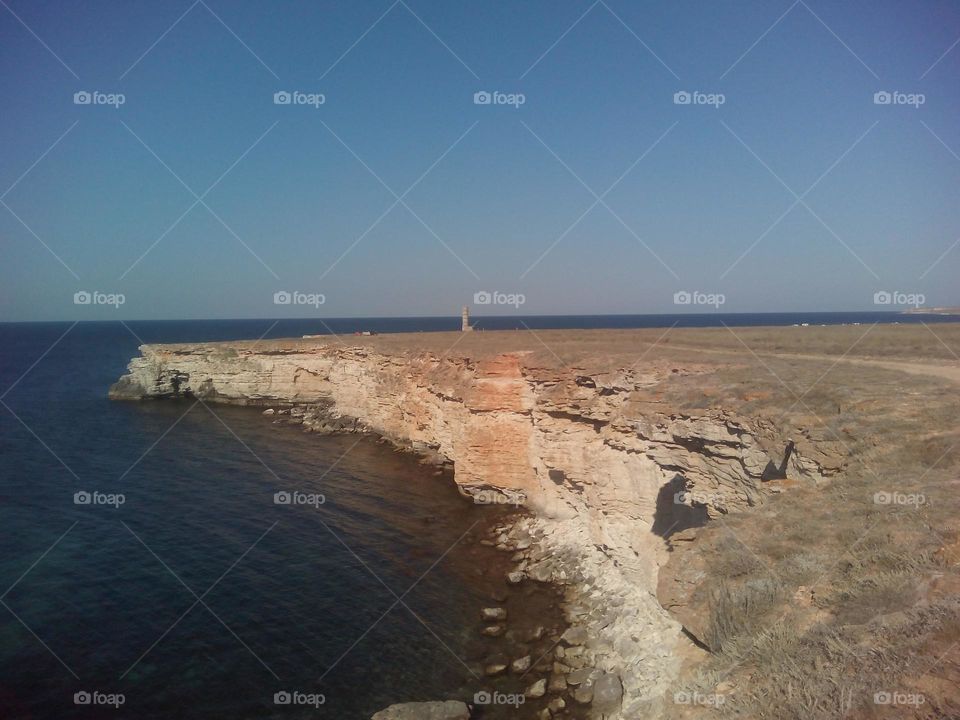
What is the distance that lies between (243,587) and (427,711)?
8.60 metres

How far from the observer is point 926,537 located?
834cm

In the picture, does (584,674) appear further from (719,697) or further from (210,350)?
(210,350)

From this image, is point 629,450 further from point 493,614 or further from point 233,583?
point 233,583

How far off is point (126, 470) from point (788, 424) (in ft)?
106

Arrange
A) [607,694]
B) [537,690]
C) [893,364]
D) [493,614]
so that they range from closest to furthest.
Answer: [607,694], [537,690], [493,614], [893,364]

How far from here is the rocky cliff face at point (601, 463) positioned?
518 inches

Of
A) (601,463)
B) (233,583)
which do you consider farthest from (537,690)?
(233,583)

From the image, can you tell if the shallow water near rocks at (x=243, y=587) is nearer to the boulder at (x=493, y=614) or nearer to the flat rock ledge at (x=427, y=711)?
the boulder at (x=493, y=614)

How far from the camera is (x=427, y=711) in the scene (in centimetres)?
1165

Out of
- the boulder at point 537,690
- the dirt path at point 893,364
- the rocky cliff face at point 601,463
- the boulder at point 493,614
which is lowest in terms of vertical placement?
the boulder at point 537,690

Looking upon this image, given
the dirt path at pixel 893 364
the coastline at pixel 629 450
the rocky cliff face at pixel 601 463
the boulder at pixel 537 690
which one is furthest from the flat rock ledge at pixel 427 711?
the dirt path at pixel 893 364

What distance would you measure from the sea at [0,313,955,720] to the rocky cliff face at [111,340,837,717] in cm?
248

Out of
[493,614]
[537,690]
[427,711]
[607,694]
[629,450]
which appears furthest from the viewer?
[629,450]

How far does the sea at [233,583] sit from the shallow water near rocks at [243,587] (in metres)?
0.06
